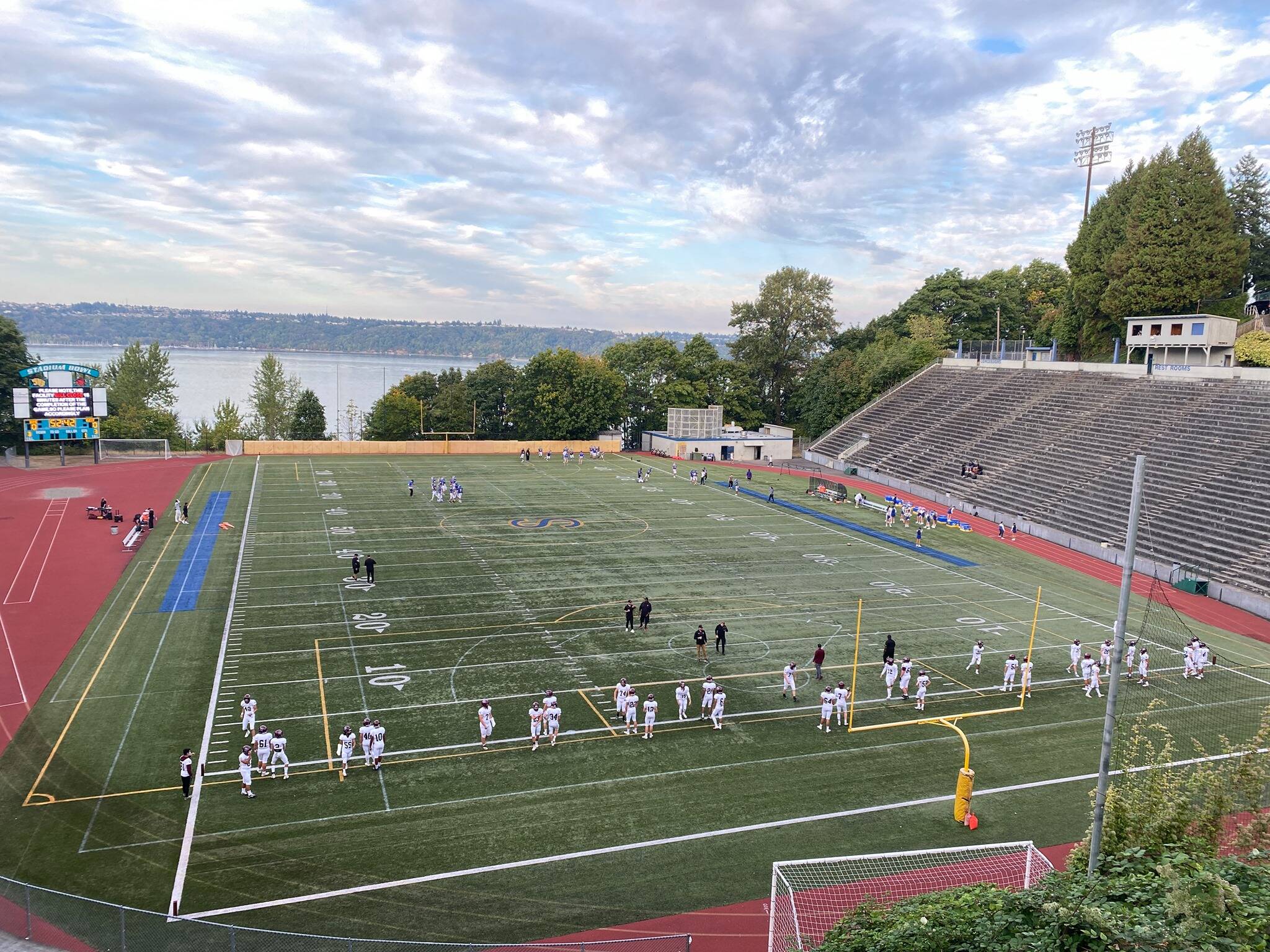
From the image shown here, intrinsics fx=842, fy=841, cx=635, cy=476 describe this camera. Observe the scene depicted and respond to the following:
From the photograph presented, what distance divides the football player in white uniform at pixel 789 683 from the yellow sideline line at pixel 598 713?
498cm

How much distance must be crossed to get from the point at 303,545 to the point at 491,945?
Result: 92.8ft

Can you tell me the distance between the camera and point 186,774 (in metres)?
16.6

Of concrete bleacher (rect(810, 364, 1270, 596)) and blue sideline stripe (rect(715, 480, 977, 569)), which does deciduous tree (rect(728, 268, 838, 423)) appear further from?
Result: blue sideline stripe (rect(715, 480, 977, 569))

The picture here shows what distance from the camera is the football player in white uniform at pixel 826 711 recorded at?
811 inches

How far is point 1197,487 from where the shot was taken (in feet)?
133

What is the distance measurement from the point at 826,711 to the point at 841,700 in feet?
1.83

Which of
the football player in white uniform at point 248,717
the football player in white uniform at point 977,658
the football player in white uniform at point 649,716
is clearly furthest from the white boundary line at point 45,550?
the football player in white uniform at point 977,658

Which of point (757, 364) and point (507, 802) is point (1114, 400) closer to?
point (757, 364)

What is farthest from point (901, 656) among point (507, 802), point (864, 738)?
point (507, 802)

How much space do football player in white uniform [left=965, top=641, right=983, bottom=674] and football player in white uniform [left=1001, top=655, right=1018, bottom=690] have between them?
80 centimetres

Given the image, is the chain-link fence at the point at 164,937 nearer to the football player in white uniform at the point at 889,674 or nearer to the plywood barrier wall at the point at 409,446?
the football player in white uniform at the point at 889,674

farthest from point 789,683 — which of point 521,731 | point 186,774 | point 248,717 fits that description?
point 186,774

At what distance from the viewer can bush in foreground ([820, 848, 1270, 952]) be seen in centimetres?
822

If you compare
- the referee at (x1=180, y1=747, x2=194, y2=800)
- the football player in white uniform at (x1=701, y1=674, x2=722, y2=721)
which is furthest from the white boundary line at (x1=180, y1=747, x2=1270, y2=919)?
the football player in white uniform at (x1=701, y1=674, x2=722, y2=721)
